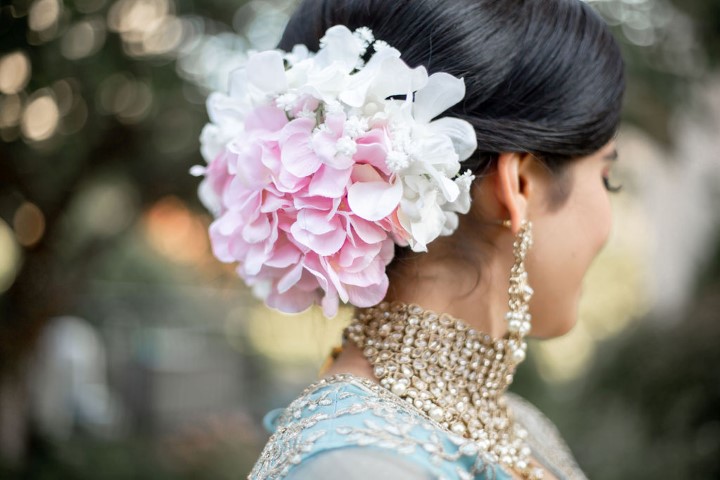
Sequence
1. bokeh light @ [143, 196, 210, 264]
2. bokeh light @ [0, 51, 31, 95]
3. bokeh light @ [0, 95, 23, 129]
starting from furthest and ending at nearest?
1. bokeh light @ [143, 196, 210, 264]
2. bokeh light @ [0, 95, 23, 129]
3. bokeh light @ [0, 51, 31, 95]

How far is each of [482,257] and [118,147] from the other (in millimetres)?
2485

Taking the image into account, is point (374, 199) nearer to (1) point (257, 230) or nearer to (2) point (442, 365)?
(1) point (257, 230)

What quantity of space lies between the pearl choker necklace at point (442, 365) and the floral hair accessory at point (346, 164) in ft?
0.42

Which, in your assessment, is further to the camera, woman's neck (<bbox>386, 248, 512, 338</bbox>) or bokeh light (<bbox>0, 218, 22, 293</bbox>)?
bokeh light (<bbox>0, 218, 22, 293</bbox>)

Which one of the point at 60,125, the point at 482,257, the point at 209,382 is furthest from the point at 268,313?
the point at 209,382

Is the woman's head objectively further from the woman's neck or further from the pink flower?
the pink flower

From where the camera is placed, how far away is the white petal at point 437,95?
3.58 feet

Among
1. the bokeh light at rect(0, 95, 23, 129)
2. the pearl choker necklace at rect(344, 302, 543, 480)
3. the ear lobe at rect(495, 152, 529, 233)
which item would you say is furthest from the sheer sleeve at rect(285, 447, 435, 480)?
the bokeh light at rect(0, 95, 23, 129)

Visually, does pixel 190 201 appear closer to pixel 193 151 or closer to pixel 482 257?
pixel 193 151

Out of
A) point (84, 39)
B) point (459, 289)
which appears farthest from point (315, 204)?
point (84, 39)

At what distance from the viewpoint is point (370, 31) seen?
1.16 m

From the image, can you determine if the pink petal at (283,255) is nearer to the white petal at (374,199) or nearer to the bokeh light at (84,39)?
the white petal at (374,199)

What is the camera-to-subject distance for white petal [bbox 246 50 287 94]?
1131 millimetres

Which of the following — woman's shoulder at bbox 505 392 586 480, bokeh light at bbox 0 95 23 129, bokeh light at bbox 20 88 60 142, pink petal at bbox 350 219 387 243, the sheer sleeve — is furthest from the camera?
bokeh light at bbox 20 88 60 142
